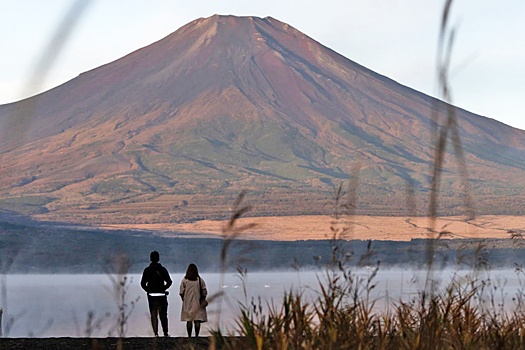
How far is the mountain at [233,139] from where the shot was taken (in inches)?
4523

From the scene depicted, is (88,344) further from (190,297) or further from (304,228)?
(304,228)

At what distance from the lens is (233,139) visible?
14250 centimetres

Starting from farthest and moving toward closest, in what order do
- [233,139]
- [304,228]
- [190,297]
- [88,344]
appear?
1. [233,139]
2. [304,228]
3. [190,297]
4. [88,344]

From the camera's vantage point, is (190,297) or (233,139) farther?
(233,139)

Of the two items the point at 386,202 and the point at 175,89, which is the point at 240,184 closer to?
the point at 386,202

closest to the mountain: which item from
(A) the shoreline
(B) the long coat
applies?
(B) the long coat

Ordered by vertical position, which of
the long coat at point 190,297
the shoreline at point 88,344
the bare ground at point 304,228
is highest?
the bare ground at point 304,228

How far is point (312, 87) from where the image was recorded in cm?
15750

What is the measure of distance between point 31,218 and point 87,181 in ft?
46.2

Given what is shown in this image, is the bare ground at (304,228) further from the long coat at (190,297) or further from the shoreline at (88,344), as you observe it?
the shoreline at (88,344)

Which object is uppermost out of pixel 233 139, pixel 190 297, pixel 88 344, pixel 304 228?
pixel 233 139

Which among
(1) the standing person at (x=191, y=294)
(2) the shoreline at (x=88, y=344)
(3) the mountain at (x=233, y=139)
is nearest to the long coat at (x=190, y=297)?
(1) the standing person at (x=191, y=294)

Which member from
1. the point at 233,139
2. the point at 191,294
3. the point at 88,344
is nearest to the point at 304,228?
the point at 233,139

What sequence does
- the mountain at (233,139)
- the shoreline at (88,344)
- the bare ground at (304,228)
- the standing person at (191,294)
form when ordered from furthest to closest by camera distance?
the mountain at (233,139), the bare ground at (304,228), the standing person at (191,294), the shoreline at (88,344)
